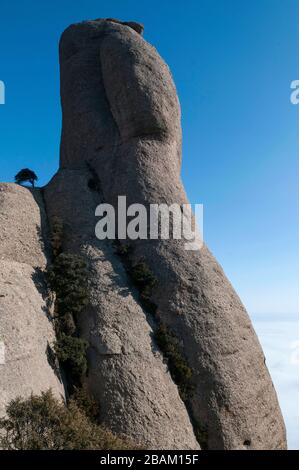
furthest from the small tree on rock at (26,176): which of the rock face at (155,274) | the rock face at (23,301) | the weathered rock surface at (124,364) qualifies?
the weathered rock surface at (124,364)

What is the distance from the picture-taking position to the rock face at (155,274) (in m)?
19.8

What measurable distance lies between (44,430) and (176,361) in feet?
30.0

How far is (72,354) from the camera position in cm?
1998

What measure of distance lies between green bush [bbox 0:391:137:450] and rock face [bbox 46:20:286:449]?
16.8 ft

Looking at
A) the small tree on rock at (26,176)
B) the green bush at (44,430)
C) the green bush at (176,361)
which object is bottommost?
the green bush at (44,430)

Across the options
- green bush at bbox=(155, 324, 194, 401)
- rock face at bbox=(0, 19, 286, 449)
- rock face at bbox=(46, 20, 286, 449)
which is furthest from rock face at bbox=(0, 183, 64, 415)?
green bush at bbox=(155, 324, 194, 401)

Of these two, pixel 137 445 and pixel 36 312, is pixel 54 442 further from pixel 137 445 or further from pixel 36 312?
pixel 36 312

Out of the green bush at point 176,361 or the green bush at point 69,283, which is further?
the green bush at point 69,283

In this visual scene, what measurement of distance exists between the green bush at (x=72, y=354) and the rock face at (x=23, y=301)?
587mm

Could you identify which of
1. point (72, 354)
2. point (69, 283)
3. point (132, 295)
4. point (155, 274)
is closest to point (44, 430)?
point (72, 354)

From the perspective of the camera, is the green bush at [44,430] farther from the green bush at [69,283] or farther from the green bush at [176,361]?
the green bush at [69,283]

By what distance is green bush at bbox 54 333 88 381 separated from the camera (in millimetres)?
19922
